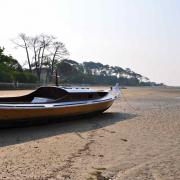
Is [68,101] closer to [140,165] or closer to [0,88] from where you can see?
[140,165]

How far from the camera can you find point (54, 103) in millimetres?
13875

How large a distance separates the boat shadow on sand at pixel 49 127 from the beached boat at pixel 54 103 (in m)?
0.28

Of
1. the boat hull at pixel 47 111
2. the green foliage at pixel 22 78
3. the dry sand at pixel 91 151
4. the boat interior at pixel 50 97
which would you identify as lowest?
the dry sand at pixel 91 151

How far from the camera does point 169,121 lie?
47.9 ft

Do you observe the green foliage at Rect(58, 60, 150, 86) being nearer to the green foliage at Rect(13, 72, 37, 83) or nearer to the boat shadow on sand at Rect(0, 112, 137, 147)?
the green foliage at Rect(13, 72, 37, 83)

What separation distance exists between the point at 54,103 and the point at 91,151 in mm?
5537

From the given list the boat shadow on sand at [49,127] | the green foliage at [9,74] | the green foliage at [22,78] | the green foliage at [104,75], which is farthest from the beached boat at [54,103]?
the green foliage at [104,75]

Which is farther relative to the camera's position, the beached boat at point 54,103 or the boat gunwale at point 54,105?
the beached boat at point 54,103

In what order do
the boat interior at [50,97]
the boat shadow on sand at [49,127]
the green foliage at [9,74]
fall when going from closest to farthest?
the boat shadow on sand at [49,127]
the boat interior at [50,97]
the green foliage at [9,74]

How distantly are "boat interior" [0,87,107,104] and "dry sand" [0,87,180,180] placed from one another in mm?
1651

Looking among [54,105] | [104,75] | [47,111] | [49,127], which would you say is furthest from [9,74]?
[104,75]

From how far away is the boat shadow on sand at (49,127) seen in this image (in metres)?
10.5

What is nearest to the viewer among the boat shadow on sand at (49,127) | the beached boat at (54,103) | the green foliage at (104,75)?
the boat shadow on sand at (49,127)

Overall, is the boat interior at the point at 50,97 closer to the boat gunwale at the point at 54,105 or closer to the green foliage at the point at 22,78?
the boat gunwale at the point at 54,105
